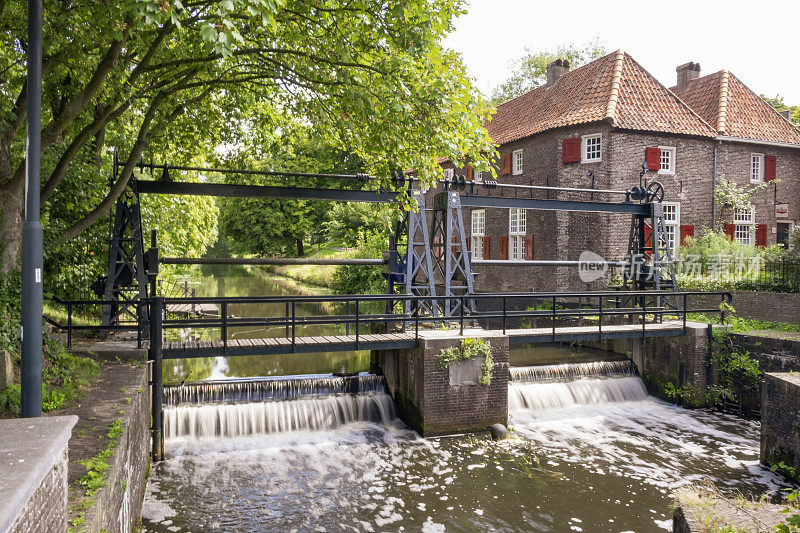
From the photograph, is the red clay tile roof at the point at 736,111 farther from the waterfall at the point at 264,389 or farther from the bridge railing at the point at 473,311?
the waterfall at the point at 264,389

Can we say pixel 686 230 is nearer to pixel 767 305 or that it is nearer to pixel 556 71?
pixel 767 305

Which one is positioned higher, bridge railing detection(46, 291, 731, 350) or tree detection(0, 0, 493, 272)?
tree detection(0, 0, 493, 272)

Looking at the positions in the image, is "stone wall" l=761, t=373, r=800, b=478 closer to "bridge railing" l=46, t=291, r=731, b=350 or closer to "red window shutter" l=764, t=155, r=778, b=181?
"bridge railing" l=46, t=291, r=731, b=350

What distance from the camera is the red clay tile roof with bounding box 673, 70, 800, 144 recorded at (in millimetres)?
24797

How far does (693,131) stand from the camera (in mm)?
23391

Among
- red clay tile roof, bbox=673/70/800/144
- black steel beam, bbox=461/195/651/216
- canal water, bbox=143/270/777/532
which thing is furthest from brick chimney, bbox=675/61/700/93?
canal water, bbox=143/270/777/532

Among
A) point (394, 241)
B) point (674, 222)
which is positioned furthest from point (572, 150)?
point (394, 241)

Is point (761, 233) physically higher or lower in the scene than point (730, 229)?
lower

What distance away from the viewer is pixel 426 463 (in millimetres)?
9883

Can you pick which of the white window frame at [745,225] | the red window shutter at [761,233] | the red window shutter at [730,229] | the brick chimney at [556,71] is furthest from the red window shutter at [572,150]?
the red window shutter at [761,233]

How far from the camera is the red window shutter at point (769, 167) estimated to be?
25078 mm

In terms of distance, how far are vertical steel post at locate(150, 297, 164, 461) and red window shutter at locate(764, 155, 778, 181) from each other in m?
26.4

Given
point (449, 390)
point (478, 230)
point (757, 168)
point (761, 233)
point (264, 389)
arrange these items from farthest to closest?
point (478, 230)
point (757, 168)
point (761, 233)
point (264, 389)
point (449, 390)

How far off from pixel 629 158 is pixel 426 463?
17.4 metres
